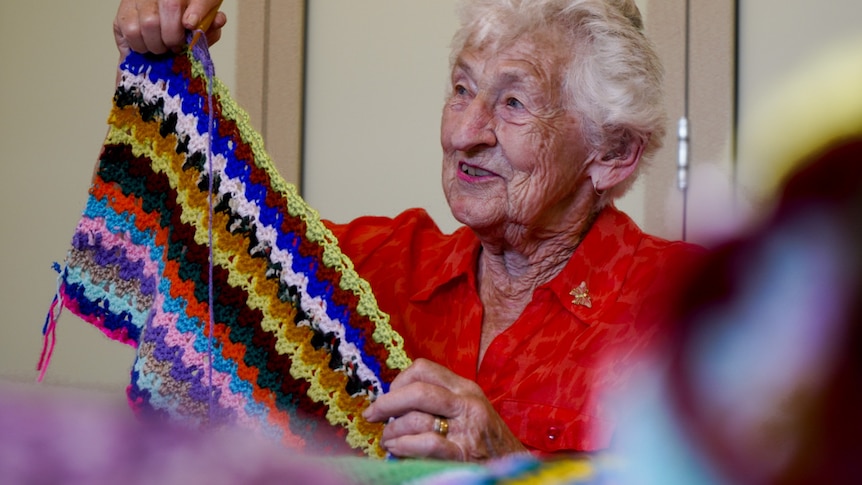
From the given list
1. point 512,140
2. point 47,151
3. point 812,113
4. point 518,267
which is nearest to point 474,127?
point 512,140

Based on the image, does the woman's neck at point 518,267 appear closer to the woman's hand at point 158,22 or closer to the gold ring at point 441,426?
the gold ring at point 441,426

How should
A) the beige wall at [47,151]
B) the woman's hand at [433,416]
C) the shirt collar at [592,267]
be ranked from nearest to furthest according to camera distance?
the woman's hand at [433,416], the shirt collar at [592,267], the beige wall at [47,151]

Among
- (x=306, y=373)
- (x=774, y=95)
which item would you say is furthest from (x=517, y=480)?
(x=306, y=373)

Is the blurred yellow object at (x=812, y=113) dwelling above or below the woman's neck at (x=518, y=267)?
above

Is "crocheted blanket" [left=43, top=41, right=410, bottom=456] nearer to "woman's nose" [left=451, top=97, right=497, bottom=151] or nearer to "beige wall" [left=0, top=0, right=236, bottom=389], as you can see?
"woman's nose" [left=451, top=97, right=497, bottom=151]

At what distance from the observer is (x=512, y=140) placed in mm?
1544

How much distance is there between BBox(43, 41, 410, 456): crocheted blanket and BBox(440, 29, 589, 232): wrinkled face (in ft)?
1.17

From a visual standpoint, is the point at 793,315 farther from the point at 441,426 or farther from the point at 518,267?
the point at 518,267

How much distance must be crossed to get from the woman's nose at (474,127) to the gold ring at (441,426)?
549mm

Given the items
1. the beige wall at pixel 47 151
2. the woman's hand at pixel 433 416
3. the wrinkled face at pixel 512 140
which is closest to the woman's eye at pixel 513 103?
the wrinkled face at pixel 512 140

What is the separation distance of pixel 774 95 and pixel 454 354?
4.26ft

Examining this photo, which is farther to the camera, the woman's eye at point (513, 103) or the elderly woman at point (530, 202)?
the woman's eye at point (513, 103)

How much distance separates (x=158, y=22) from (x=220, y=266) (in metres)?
0.30

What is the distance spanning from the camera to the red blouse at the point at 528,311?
133cm
